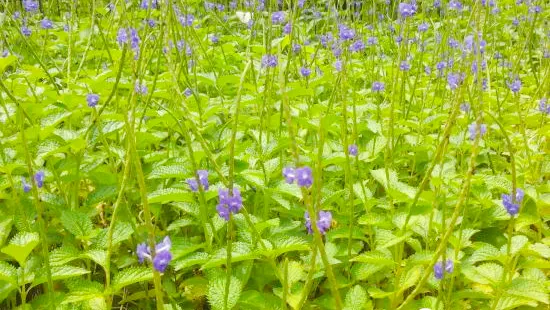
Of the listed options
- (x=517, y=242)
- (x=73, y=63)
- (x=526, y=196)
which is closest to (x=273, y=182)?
(x=517, y=242)

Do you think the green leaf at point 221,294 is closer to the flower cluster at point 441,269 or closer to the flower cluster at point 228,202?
the flower cluster at point 228,202

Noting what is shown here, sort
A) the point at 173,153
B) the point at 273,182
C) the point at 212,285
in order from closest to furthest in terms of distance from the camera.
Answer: the point at 212,285 < the point at 273,182 < the point at 173,153

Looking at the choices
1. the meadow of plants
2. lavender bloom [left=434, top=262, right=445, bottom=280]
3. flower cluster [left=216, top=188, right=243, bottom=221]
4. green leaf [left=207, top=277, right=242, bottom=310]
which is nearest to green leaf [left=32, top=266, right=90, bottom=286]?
the meadow of plants

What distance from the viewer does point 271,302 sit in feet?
4.77

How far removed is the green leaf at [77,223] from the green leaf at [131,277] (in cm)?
24

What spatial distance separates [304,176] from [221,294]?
559mm

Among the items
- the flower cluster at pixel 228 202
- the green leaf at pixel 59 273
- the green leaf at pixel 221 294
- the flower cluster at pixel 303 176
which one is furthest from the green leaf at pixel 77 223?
the flower cluster at pixel 303 176

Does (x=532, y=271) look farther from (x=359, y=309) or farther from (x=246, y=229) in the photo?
(x=246, y=229)

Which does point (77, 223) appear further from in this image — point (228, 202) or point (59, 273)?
point (228, 202)

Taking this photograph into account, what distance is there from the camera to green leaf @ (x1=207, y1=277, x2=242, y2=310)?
4.36 ft

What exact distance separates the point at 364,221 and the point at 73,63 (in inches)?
103

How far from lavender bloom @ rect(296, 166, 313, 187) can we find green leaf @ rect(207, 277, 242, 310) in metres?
0.51

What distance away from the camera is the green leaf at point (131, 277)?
1.30 m

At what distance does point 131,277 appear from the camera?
51.9 inches
